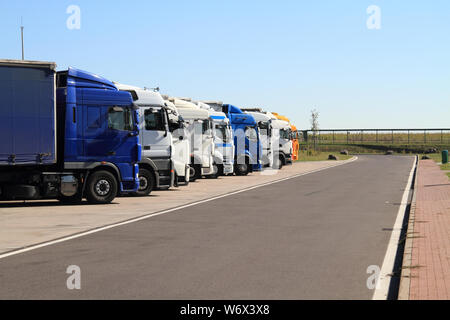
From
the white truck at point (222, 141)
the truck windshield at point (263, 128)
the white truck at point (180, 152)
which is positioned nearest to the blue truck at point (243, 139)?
the truck windshield at point (263, 128)

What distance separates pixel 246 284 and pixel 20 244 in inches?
200

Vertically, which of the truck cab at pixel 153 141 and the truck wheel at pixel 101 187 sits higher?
the truck cab at pixel 153 141

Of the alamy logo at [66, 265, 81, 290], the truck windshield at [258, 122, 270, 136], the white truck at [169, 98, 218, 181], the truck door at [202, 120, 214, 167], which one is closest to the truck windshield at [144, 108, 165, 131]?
the white truck at [169, 98, 218, 181]

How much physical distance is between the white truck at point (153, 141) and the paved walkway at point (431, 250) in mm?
8045

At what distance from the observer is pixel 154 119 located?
22453 mm

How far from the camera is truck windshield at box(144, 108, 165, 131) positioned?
22.3m

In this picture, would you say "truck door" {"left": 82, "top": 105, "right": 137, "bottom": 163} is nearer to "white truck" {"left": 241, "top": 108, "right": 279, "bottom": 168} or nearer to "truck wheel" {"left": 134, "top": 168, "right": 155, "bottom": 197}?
"truck wheel" {"left": 134, "top": 168, "right": 155, "bottom": 197}

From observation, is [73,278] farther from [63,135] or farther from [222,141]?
[222,141]

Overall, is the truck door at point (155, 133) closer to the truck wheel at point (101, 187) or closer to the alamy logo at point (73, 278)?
the truck wheel at point (101, 187)

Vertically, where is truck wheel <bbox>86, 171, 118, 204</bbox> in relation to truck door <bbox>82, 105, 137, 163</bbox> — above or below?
below

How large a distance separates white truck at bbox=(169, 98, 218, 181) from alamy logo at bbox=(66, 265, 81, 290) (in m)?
19.7

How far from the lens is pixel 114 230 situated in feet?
44.6

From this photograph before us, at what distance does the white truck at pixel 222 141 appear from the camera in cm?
3256
